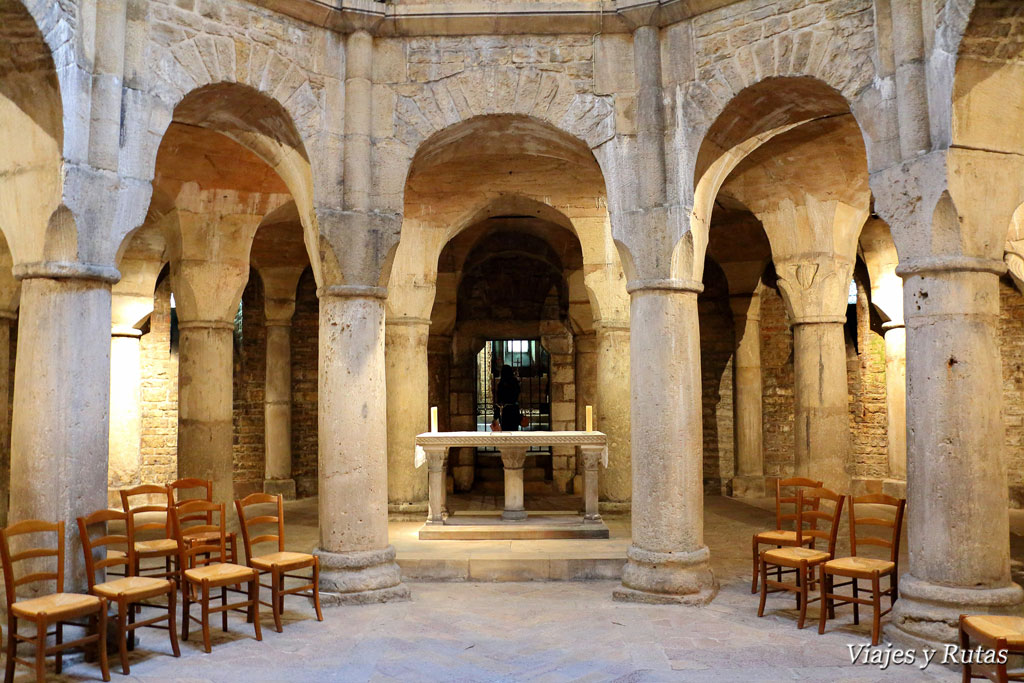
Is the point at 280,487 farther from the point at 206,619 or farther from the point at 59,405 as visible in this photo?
the point at 59,405

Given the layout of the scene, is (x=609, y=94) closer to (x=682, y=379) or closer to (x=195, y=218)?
(x=682, y=379)

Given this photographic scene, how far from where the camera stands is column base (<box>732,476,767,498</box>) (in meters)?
12.6

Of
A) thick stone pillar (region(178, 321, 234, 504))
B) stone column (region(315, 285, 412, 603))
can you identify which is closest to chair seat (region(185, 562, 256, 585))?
stone column (region(315, 285, 412, 603))

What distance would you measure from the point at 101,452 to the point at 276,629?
1.67 meters

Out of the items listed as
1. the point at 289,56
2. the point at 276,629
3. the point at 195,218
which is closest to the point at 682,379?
the point at 276,629

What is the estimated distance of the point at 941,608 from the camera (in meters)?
4.94

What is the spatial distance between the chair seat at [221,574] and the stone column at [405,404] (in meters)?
4.29

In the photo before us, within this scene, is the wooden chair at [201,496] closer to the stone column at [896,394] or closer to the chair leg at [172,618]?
the chair leg at [172,618]

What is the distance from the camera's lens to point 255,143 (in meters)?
6.86

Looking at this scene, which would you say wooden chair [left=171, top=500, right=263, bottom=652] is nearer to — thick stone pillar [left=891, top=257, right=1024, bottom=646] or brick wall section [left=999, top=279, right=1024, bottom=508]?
thick stone pillar [left=891, top=257, right=1024, bottom=646]

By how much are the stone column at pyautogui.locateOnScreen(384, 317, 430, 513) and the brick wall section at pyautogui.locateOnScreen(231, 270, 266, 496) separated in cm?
470

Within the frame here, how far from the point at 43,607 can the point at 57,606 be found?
7 cm

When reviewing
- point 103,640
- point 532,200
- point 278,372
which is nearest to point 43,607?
point 103,640

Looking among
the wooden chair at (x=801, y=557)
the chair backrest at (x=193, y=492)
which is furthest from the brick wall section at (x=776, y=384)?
the chair backrest at (x=193, y=492)
